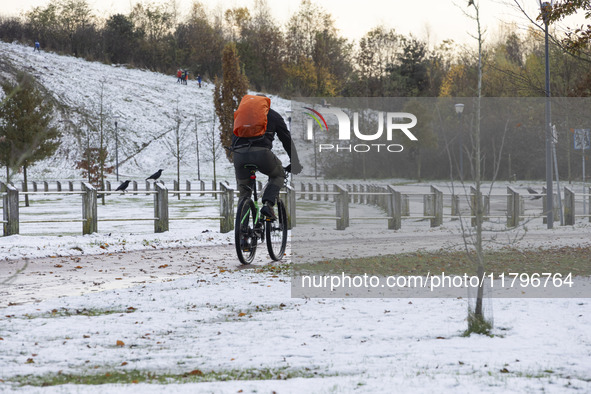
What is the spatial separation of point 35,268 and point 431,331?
642cm

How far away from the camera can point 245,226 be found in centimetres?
890

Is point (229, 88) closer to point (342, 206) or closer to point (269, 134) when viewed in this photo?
point (342, 206)

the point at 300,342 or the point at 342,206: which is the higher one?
the point at 342,206

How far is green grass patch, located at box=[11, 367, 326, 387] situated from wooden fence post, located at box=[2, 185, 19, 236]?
942cm

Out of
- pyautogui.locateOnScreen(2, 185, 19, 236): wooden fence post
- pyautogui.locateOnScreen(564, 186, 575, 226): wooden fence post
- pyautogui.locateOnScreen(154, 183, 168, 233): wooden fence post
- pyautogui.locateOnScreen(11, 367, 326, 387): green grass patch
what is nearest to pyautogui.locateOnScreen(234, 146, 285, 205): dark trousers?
pyautogui.locateOnScreen(11, 367, 326, 387): green grass patch

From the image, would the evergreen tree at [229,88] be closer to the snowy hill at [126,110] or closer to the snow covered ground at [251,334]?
the snowy hill at [126,110]

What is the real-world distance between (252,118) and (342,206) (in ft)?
32.9

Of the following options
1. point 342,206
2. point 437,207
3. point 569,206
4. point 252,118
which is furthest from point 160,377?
point 569,206

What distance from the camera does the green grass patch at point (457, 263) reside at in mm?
Result: 9406

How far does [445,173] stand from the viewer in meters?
21.2

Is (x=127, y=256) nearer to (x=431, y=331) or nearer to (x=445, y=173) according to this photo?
(x=431, y=331)

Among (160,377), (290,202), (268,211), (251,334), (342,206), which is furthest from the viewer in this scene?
(342,206)

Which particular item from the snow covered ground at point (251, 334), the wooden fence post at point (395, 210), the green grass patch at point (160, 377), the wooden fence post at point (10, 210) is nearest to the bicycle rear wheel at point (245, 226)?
the snow covered ground at point (251, 334)

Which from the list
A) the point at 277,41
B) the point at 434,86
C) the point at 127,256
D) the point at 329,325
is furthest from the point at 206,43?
the point at 329,325
